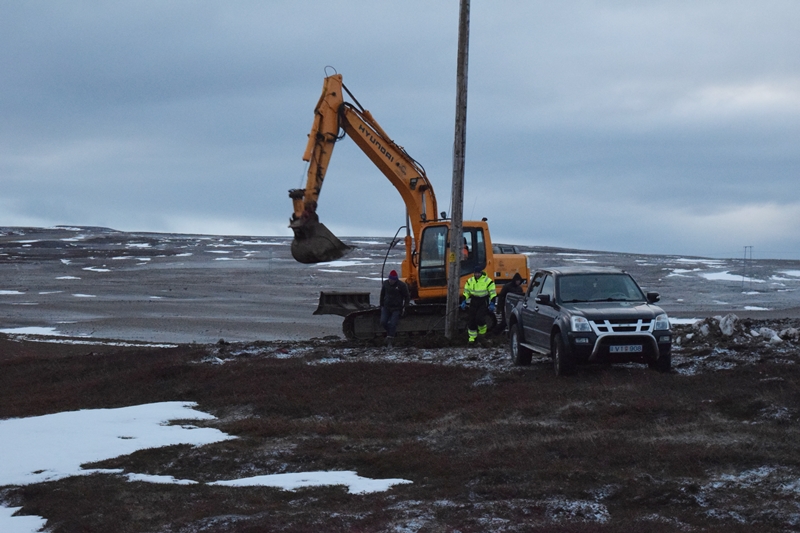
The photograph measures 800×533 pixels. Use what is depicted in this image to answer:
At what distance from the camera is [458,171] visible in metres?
20.7

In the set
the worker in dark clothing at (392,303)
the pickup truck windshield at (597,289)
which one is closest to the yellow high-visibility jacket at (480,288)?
the worker in dark clothing at (392,303)

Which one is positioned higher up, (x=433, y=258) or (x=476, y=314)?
(x=433, y=258)

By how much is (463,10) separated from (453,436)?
11.0m

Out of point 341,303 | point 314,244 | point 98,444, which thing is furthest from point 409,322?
point 98,444

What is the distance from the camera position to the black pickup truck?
15.0m

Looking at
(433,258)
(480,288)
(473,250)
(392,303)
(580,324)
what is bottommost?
(392,303)

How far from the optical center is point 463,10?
66.0 ft

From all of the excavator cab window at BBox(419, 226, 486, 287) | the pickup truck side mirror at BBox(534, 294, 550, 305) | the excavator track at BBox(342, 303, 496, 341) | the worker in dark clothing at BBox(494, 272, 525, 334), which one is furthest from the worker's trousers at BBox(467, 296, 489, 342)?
the pickup truck side mirror at BBox(534, 294, 550, 305)

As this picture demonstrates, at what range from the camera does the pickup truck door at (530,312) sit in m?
17.1

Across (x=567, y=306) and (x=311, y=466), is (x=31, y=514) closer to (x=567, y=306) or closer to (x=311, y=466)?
(x=311, y=466)

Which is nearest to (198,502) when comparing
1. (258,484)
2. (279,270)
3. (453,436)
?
(258,484)

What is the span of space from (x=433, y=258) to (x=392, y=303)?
176cm

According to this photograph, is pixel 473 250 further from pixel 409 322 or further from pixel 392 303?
pixel 392 303

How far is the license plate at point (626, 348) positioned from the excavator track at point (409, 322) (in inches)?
299
